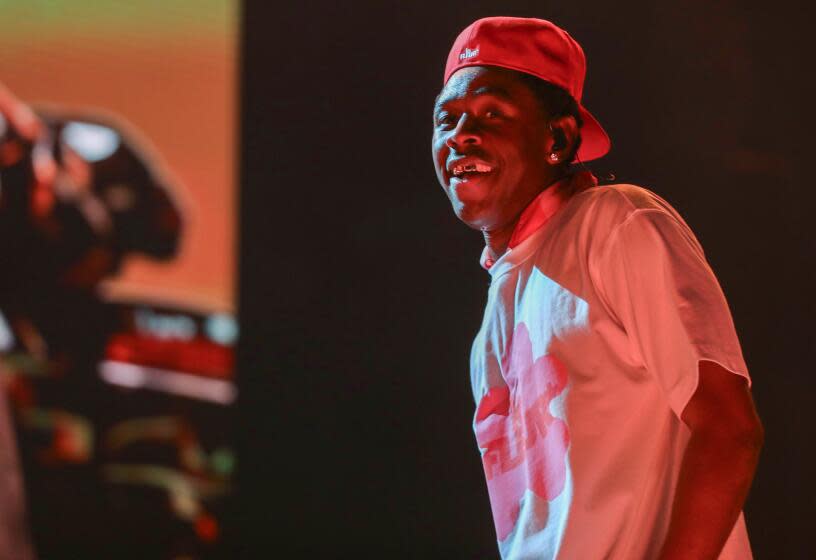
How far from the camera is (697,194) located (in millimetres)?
2820

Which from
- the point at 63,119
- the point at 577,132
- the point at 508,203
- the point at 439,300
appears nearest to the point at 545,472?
the point at 508,203

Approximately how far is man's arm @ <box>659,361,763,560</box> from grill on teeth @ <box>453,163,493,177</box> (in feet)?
1.26

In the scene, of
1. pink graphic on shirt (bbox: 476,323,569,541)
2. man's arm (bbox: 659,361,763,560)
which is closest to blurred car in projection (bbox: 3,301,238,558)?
pink graphic on shirt (bbox: 476,323,569,541)

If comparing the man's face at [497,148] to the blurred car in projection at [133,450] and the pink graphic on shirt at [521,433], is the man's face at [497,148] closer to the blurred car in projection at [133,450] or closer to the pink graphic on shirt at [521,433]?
the pink graphic on shirt at [521,433]

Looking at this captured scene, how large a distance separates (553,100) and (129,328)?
1820 millimetres

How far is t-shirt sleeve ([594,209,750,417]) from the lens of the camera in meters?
0.93

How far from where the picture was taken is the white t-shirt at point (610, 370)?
95 centimetres

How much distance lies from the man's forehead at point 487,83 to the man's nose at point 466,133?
0.03m

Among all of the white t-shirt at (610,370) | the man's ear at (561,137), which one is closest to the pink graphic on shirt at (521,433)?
the white t-shirt at (610,370)

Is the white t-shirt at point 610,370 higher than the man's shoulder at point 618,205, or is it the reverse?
the man's shoulder at point 618,205

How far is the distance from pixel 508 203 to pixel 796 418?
1973 mm

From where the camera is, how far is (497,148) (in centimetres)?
120

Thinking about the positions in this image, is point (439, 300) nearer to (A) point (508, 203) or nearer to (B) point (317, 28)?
(B) point (317, 28)

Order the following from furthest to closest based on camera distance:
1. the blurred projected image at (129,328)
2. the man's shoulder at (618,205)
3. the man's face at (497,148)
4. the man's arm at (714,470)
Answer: the blurred projected image at (129,328), the man's face at (497,148), the man's shoulder at (618,205), the man's arm at (714,470)
